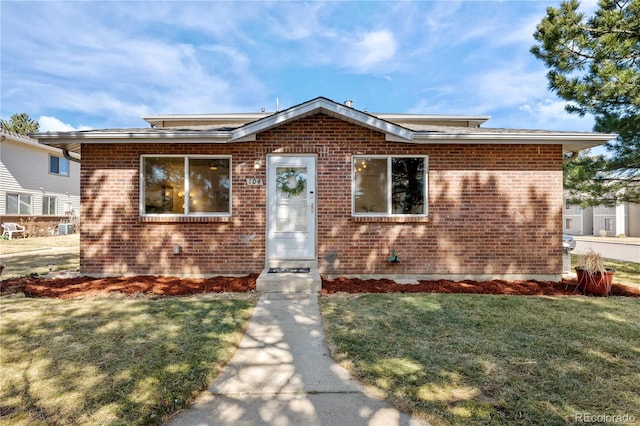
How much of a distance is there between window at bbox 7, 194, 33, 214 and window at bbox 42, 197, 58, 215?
2.78 ft

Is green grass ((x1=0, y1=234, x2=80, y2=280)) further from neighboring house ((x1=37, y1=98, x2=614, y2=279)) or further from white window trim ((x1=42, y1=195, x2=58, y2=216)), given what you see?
white window trim ((x1=42, y1=195, x2=58, y2=216))

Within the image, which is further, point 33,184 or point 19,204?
point 33,184

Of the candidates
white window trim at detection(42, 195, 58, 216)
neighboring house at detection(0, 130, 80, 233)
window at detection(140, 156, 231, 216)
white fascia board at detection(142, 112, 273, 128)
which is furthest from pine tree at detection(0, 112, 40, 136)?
window at detection(140, 156, 231, 216)

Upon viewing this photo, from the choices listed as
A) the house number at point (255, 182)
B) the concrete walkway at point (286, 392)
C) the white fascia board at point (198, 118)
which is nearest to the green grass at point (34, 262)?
the house number at point (255, 182)

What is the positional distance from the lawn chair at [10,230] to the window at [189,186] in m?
15.4

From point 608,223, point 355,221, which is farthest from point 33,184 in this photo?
point 608,223

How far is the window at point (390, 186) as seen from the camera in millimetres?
6777

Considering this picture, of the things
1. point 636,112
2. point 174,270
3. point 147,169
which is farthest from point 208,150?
point 636,112

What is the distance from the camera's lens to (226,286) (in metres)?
5.80

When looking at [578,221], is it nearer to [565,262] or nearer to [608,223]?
[608,223]

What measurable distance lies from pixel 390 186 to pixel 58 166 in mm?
23102

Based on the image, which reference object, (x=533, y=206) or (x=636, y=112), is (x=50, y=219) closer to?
(x=533, y=206)

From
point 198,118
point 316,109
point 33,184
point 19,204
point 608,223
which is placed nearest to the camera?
point 316,109

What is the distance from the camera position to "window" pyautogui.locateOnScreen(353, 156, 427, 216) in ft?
22.2
